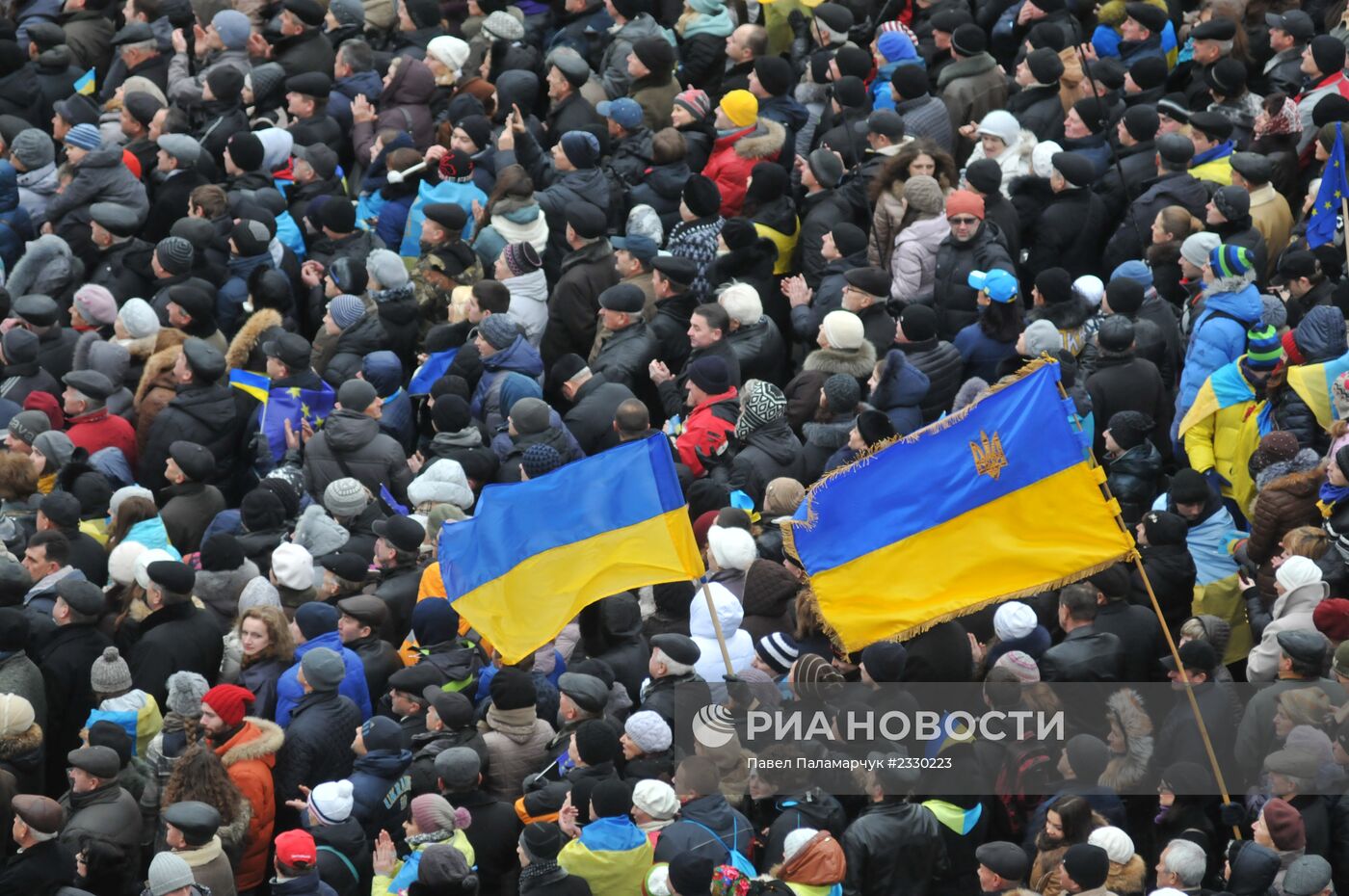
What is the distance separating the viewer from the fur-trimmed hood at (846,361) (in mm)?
14484

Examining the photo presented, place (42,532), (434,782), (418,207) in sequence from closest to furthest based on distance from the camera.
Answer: (434,782) < (42,532) < (418,207)

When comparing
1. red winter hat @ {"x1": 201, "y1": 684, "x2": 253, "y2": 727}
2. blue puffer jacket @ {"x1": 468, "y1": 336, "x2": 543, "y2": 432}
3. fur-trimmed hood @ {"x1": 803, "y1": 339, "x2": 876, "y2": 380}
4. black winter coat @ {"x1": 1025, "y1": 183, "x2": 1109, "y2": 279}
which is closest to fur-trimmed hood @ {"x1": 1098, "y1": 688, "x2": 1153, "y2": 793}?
fur-trimmed hood @ {"x1": 803, "y1": 339, "x2": 876, "y2": 380}

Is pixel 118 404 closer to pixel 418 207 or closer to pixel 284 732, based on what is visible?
pixel 418 207

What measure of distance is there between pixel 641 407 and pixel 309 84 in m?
4.91

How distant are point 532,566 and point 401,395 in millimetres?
3463

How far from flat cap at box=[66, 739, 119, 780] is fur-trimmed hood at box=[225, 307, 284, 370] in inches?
170

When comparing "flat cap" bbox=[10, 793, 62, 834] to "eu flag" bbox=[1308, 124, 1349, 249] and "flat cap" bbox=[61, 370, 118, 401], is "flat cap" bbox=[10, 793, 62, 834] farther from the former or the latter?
"eu flag" bbox=[1308, 124, 1349, 249]

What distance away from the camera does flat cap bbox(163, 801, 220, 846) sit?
35.3 feet

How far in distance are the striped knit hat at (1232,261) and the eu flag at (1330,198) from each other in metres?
0.61

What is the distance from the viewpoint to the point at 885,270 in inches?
612

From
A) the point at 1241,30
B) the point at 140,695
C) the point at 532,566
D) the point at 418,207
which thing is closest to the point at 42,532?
the point at 140,695

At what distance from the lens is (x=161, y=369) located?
14.6 m

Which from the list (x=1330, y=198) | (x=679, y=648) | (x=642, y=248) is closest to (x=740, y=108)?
(x=642, y=248)

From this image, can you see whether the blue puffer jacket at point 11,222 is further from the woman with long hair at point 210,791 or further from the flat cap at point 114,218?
the woman with long hair at point 210,791
